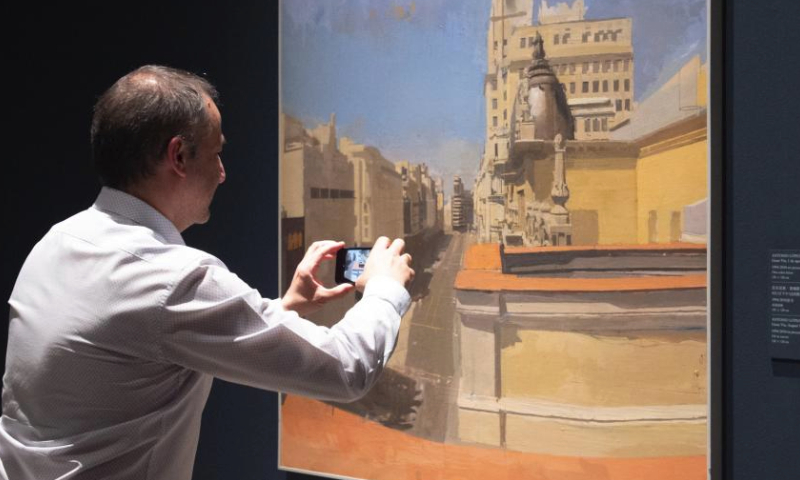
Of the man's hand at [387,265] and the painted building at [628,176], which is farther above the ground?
the painted building at [628,176]

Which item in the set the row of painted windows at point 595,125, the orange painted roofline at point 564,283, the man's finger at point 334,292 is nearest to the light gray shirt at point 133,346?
the man's finger at point 334,292

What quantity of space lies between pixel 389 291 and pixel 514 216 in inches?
28.2

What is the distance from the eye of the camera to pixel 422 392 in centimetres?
217

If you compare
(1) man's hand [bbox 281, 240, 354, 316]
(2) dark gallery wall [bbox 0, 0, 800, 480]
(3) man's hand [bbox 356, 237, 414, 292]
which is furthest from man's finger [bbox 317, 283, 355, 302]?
(2) dark gallery wall [bbox 0, 0, 800, 480]

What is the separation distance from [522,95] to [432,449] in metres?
0.96

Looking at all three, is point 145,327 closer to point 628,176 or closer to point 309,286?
point 309,286

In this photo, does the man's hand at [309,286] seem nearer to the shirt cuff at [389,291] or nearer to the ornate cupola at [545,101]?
the shirt cuff at [389,291]

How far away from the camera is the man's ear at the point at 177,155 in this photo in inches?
53.7

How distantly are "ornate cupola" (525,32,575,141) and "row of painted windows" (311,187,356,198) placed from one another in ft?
1.86

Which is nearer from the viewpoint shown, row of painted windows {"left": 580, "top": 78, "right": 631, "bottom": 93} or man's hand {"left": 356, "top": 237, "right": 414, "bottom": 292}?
man's hand {"left": 356, "top": 237, "right": 414, "bottom": 292}

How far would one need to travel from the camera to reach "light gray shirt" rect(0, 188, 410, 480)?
1.24m
